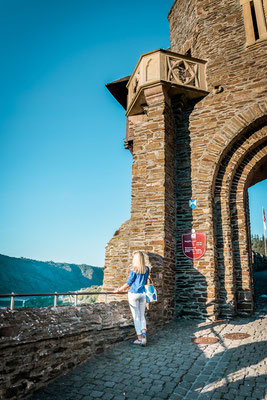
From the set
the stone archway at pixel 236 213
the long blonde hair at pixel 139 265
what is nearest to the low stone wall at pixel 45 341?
the long blonde hair at pixel 139 265

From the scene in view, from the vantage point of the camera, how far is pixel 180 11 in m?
11.0

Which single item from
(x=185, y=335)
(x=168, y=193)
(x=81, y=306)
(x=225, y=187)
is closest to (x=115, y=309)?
(x=81, y=306)

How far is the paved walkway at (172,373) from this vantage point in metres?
3.08

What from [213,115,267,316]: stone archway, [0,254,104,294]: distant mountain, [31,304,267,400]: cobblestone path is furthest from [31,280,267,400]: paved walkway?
Result: [0,254,104,294]: distant mountain

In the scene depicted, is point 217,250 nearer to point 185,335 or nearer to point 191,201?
point 191,201

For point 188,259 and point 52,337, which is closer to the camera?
point 52,337

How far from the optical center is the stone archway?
24.6ft

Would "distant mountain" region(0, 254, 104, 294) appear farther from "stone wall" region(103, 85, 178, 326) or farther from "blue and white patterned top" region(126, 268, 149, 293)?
"blue and white patterned top" region(126, 268, 149, 293)

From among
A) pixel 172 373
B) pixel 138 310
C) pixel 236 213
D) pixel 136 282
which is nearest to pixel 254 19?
pixel 236 213

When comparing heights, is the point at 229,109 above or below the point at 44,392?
above

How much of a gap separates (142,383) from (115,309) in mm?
1812

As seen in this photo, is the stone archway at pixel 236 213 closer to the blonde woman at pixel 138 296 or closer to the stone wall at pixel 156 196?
the stone wall at pixel 156 196

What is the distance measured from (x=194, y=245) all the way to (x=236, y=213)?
178 cm

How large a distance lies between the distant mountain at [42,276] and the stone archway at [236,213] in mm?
96292
